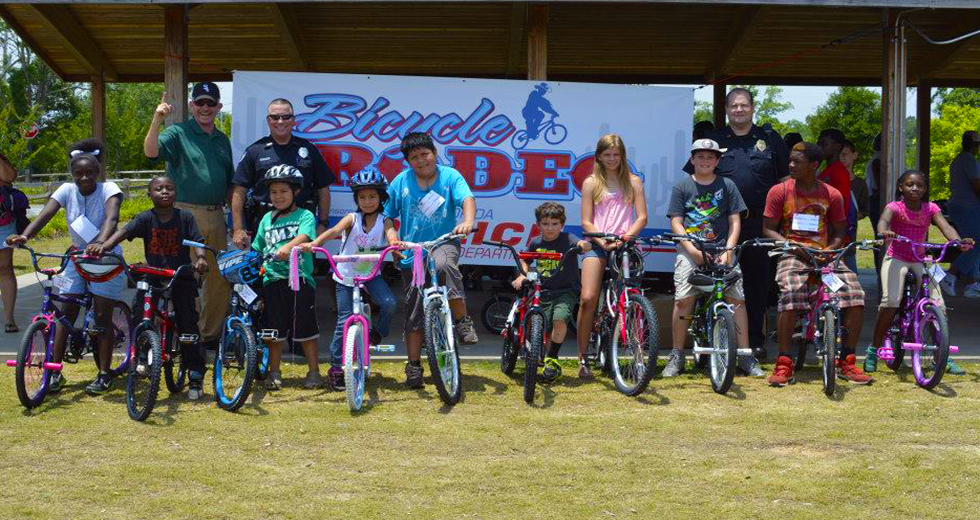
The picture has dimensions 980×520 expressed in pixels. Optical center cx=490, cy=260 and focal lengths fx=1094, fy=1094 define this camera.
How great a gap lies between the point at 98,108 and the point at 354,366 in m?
7.20

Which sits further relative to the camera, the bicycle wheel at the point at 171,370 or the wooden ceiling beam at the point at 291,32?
the wooden ceiling beam at the point at 291,32

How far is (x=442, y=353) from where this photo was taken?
270 inches

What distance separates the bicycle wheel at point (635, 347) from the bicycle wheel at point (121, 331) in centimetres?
323

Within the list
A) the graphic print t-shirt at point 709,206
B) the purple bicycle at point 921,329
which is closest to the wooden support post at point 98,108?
the graphic print t-shirt at point 709,206

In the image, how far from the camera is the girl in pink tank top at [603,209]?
7.60 meters

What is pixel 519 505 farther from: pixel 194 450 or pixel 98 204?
pixel 98 204

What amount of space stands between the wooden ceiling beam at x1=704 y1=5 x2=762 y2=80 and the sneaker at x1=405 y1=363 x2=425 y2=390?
234 inches

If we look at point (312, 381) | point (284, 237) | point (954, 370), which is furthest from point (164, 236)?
point (954, 370)

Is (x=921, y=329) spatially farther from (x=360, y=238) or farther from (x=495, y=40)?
(x=495, y=40)

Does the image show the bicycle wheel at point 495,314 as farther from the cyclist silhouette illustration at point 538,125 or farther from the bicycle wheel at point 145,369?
the bicycle wheel at point 145,369

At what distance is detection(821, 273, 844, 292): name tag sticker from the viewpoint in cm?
728

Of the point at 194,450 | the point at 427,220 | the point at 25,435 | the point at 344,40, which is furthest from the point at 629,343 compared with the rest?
the point at 344,40

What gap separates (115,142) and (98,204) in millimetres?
36896

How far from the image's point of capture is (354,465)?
558 cm
